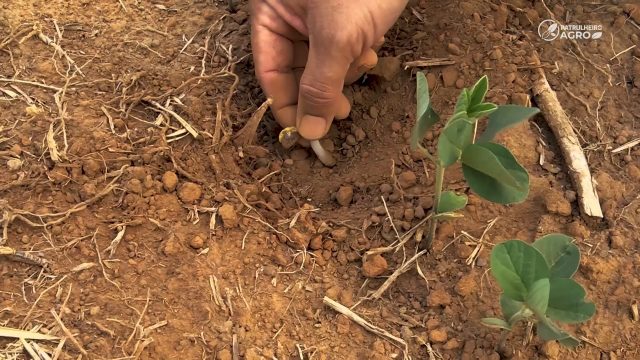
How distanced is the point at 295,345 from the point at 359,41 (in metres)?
0.69

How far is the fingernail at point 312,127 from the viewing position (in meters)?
1.59

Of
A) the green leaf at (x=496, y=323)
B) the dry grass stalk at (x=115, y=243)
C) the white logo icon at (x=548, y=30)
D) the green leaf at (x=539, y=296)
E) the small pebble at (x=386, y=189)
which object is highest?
the green leaf at (x=539, y=296)

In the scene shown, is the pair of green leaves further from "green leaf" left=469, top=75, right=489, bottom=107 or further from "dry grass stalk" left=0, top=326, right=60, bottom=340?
"dry grass stalk" left=0, top=326, right=60, bottom=340

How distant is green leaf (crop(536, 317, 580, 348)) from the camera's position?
1.07 metres

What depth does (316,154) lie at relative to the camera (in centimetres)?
169

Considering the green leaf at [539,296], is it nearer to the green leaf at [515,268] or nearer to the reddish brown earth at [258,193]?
the green leaf at [515,268]

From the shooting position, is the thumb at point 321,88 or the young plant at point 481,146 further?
the thumb at point 321,88

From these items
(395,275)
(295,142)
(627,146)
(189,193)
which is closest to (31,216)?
(189,193)

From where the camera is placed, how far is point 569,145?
5.07 ft

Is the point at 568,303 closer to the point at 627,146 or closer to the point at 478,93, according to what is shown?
the point at 478,93

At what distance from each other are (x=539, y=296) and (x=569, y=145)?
62 centimetres

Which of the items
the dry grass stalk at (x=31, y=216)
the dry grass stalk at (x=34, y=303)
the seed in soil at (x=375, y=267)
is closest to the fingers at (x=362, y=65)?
the seed in soil at (x=375, y=267)

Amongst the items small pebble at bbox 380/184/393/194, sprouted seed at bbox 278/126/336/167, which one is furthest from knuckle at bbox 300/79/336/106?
small pebble at bbox 380/184/393/194

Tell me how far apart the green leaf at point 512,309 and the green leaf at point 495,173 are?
18 centimetres
